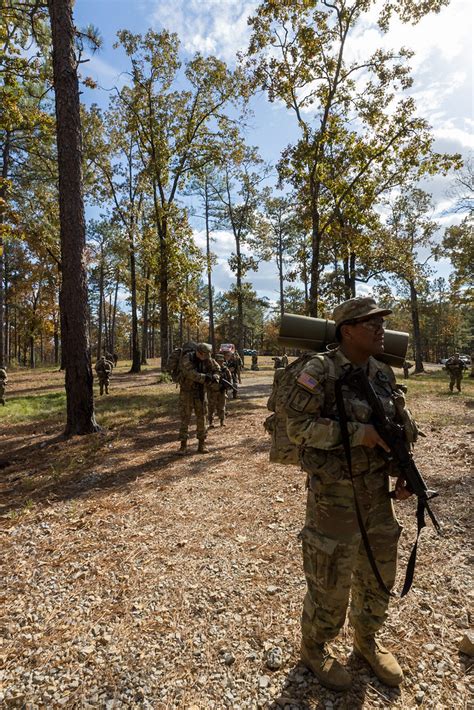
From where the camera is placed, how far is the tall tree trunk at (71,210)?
7.94m

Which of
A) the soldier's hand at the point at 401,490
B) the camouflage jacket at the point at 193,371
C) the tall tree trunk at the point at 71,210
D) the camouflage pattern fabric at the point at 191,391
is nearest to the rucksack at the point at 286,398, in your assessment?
the soldier's hand at the point at 401,490

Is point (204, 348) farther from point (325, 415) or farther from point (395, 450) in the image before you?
point (395, 450)

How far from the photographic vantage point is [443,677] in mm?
2467

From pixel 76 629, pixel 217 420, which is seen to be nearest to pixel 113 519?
pixel 76 629

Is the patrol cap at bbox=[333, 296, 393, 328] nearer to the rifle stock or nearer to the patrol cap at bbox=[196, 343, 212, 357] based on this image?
the rifle stock

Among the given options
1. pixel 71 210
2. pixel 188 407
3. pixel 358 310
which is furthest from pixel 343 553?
pixel 71 210

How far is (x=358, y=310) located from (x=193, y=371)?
534 cm

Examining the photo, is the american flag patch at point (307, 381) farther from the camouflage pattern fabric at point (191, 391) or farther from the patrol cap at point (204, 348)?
the patrol cap at point (204, 348)

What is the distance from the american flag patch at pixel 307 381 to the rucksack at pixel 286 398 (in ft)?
0.47

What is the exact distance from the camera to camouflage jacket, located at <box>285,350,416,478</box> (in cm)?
220

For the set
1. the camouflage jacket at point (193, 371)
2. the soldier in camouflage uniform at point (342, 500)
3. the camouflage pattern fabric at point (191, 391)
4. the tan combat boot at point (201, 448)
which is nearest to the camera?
the soldier in camouflage uniform at point (342, 500)

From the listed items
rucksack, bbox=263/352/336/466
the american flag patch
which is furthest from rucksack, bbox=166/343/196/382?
the american flag patch

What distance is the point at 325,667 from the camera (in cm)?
241

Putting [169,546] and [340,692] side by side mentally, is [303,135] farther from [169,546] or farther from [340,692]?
[340,692]
